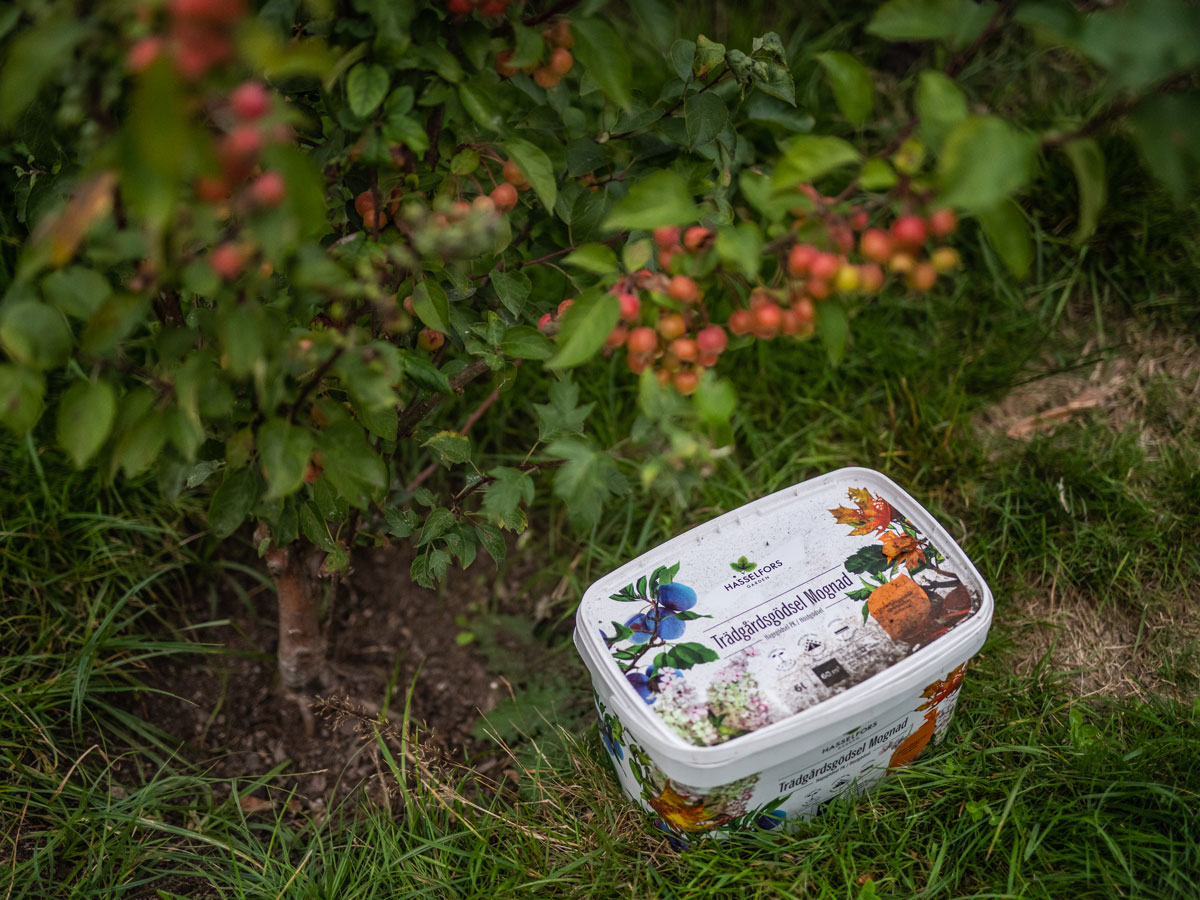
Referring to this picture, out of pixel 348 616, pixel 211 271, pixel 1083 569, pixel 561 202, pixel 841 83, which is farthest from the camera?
pixel 348 616

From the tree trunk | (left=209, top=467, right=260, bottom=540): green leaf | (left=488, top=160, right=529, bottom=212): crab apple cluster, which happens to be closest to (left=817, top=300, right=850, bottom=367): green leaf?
(left=488, top=160, right=529, bottom=212): crab apple cluster

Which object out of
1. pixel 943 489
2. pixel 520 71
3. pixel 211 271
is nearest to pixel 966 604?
pixel 943 489

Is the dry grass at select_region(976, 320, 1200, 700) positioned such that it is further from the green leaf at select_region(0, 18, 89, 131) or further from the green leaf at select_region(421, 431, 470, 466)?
the green leaf at select_region(0, 18, 89, 131)

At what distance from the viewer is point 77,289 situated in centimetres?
90

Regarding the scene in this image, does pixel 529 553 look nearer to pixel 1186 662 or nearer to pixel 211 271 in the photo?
pixel 211 271

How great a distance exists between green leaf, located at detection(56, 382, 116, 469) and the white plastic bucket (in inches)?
30.4

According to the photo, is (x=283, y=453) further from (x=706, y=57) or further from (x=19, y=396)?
(x=706, y=57)

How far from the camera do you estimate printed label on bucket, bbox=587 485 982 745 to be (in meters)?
1.27

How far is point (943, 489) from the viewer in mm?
1959

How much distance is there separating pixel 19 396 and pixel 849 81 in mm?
1029

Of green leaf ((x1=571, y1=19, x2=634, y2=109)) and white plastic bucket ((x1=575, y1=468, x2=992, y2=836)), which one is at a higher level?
green leaf ((x1=571, y1=19, x2=634, y2=109))

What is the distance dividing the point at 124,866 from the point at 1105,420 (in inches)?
91.6

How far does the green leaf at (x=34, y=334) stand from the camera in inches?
35.4

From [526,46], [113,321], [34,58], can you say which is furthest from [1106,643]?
[34,58]
